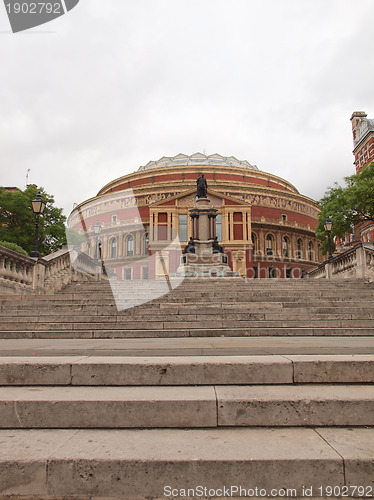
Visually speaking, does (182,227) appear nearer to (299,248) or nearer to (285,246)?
(285,246)

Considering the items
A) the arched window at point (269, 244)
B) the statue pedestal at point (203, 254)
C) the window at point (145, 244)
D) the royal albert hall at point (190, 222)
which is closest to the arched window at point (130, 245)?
the royal albert hall at point (190, 222)

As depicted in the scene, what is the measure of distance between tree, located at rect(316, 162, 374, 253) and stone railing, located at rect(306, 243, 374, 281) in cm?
928

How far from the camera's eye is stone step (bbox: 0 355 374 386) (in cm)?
333

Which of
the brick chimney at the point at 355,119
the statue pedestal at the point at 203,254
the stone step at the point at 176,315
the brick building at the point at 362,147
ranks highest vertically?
the brick chimney at the point at 355,119

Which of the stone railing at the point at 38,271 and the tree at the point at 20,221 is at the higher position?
the tree at the point at 20,221

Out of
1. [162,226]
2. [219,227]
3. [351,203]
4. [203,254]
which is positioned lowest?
[203,254]

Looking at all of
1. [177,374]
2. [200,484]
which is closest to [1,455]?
[200,484]

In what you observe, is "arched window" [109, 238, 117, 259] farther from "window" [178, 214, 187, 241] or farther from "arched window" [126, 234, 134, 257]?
"window" [178, 214, 187, 241]

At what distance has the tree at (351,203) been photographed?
27.8 metres

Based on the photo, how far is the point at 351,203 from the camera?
28297mm

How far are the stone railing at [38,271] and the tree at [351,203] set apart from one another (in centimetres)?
2047

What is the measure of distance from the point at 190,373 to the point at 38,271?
12230 millimetres

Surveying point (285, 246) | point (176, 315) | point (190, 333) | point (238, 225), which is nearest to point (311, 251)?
point (285, 246)

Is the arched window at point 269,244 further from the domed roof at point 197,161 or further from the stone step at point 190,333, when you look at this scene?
the stone step at point 190,333
